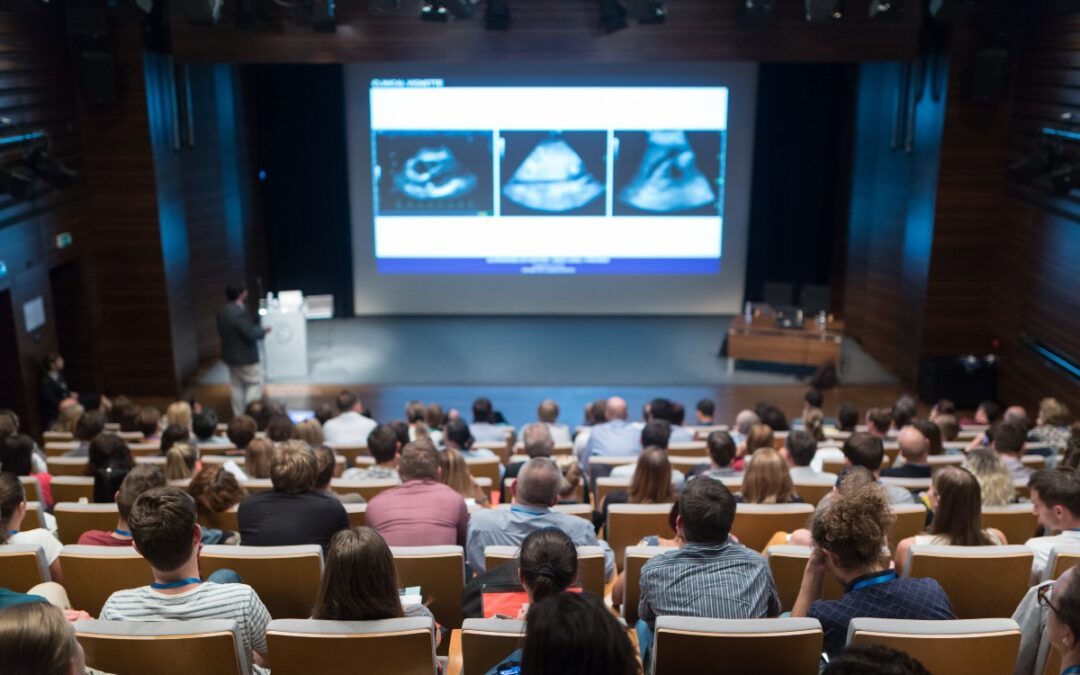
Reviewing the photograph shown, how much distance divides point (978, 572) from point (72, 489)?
450cm

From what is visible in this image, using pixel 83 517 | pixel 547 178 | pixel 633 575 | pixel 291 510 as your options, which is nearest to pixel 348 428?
pixel 83 517

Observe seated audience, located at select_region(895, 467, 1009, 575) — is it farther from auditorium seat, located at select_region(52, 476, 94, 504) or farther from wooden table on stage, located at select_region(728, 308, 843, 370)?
wooden table on stage, located at select_region(728, 308, 843, 370)

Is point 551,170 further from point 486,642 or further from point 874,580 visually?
point 486,642

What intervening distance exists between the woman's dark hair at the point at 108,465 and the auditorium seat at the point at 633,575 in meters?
2.63

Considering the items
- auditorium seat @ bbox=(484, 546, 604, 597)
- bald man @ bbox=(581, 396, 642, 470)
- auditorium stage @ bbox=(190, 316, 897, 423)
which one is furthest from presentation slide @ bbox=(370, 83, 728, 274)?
auditorium seat @ bbox=(484, 546, 604, 597)

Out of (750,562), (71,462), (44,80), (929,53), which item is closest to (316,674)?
(750,562)

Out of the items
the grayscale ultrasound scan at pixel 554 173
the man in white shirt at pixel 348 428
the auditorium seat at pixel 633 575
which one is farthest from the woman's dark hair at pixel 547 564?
the grayscale ultrasound scan at pixel 554 173

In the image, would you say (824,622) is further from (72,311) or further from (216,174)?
(216,174)

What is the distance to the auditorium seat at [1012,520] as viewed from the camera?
14.9 ft

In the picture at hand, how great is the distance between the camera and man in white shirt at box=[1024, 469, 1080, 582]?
389cm

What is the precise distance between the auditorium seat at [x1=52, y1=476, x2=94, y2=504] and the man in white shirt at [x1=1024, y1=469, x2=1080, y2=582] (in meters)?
4.63

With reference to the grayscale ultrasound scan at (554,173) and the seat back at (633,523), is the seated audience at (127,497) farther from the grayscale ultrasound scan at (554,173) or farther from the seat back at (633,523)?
the grayscale ultrasound scan at (554,173)

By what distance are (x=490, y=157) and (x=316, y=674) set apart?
1013 centimetres

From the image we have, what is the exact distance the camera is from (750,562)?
10.6 feet
